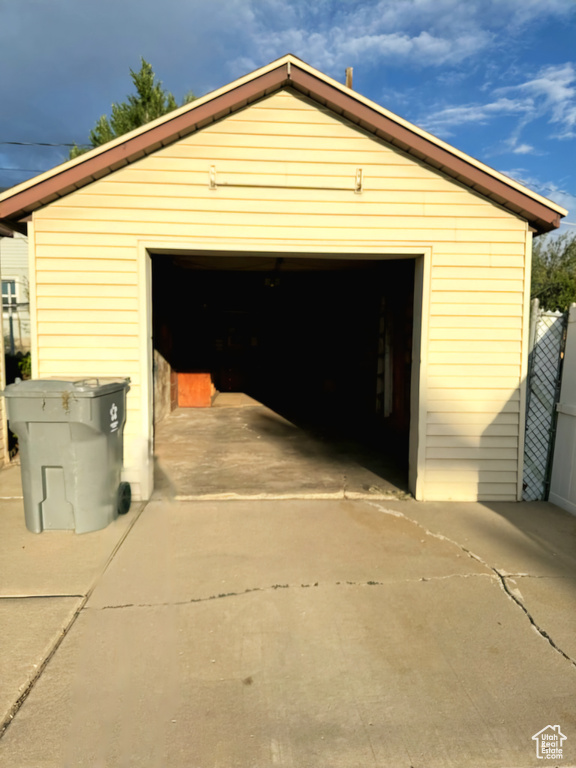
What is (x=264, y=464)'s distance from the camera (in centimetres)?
620

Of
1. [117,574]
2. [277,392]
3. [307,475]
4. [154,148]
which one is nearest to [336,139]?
[154,148]

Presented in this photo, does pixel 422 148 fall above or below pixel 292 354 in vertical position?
above

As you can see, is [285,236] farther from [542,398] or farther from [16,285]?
[16,285]

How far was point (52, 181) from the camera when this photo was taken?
4.32 m

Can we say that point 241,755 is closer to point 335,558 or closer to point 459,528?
point 335,558

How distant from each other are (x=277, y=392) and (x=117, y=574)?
400 inches

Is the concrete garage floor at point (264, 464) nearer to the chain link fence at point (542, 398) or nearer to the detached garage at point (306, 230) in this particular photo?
the detached garage at point (306, 230)

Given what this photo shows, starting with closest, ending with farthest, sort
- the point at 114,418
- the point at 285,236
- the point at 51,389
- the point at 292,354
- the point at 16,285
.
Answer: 1. the point at 51,389
2. the point at 114,418
3. the point at 285,236
4. the point at 292,354
5. the point at 16,285

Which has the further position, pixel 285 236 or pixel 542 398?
pixel 542 398

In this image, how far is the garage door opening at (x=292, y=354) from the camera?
7.36 m

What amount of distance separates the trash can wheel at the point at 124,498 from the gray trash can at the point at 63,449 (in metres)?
0.24

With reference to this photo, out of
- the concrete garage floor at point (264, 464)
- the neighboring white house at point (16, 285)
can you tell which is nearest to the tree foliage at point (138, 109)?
the neighboring white house at point (16, 285)

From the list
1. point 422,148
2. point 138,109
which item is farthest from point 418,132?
point 138,109

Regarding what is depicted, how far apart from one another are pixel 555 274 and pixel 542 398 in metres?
20.3
